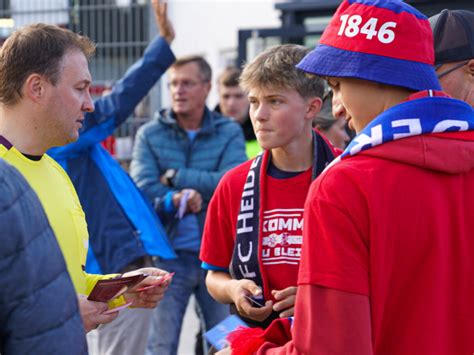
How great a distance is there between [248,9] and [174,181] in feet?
23.9

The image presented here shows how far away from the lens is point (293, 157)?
128 inches

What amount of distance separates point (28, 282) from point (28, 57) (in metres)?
1.35

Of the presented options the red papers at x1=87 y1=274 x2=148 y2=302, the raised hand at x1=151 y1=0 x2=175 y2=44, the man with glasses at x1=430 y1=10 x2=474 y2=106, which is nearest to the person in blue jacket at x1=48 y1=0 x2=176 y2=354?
the raised hand at x1=151 y1=0 x2=175 y2=44

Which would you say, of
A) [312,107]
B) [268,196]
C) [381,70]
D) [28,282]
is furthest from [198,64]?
[28,282]

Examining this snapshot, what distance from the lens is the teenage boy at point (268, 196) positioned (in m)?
3.09

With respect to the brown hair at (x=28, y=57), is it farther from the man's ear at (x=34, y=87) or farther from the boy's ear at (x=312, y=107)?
the boy's ear at (x=312, y=107)

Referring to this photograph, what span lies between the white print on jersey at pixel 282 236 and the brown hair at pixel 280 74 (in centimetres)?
50

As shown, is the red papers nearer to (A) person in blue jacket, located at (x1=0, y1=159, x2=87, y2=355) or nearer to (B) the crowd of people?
(B) the crowd of people

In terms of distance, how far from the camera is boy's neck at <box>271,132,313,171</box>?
325 cm

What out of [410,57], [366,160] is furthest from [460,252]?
[410,57]

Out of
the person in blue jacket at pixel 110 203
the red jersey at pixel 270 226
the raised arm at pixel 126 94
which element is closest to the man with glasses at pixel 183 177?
the person in blue jacket at pixel 110 203

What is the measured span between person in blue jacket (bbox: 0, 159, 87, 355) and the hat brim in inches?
32.2

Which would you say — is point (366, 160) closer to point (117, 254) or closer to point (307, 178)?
point (307, 178)

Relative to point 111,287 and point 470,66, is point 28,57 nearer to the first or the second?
point 111,287
